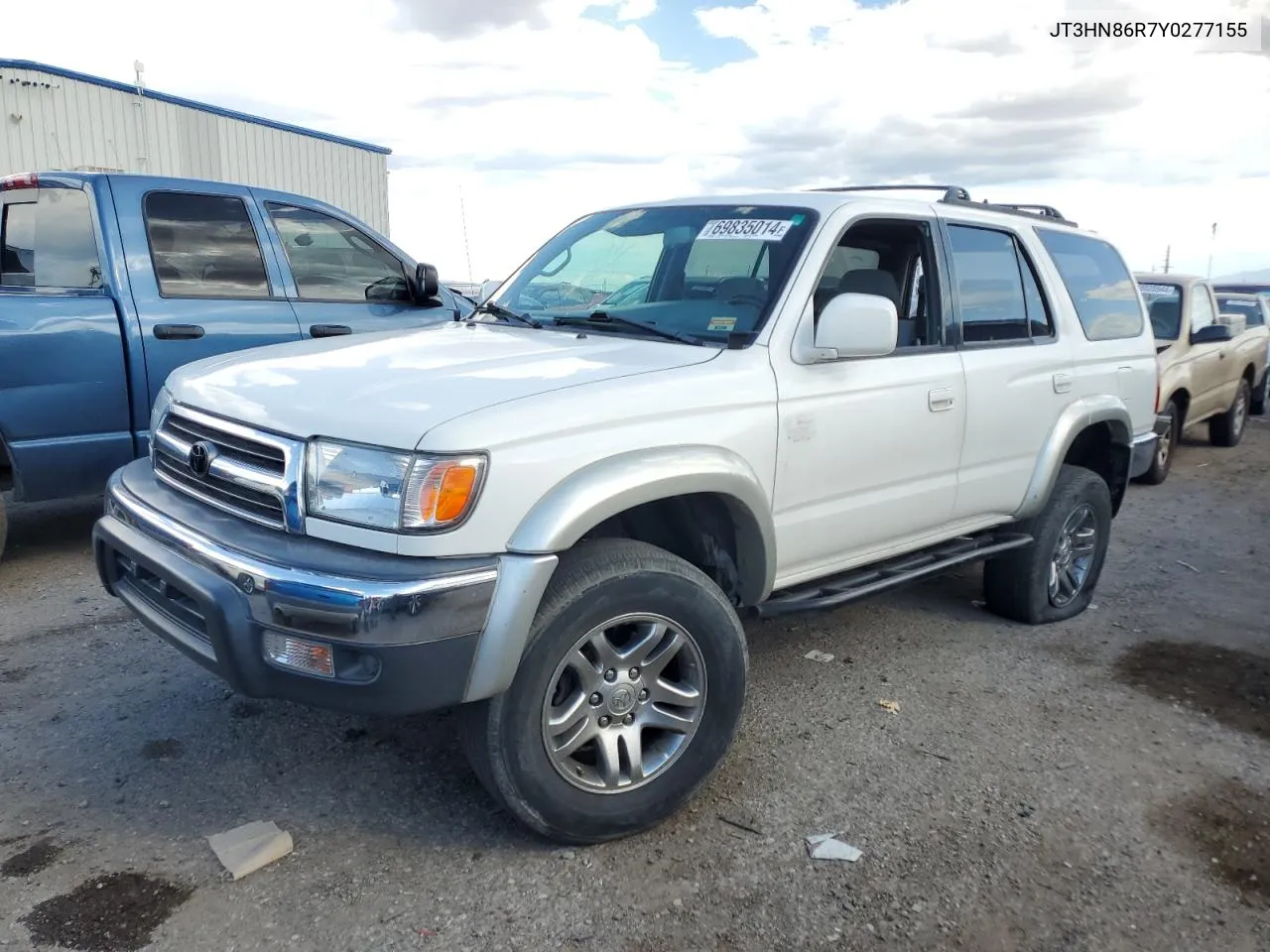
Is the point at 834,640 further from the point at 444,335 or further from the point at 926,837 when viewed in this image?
the point at 444,335

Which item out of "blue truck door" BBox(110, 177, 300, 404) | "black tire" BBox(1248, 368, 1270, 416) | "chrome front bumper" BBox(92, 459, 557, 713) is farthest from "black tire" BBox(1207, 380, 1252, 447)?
"chrome front bumper" BBox(92, 459, 557, 713)

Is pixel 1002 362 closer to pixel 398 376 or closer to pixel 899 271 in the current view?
pixel 899 271

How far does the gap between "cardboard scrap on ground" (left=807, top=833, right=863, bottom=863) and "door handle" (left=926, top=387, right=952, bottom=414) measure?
5.38ft

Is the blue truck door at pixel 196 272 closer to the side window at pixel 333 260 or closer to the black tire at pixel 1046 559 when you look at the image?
the side window at pixel 333 260

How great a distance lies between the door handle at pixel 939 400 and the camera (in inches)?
149

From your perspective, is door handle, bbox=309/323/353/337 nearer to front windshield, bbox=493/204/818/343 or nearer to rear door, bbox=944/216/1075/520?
front windshield, bbox=493/204/818/343

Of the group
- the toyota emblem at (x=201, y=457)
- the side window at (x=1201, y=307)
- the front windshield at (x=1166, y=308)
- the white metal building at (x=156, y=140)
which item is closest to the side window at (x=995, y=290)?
the toyota emblem at (x=201, y=457)

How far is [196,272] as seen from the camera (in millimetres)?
5539

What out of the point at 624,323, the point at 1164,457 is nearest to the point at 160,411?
the point at 624,323

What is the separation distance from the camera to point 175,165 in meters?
15.7

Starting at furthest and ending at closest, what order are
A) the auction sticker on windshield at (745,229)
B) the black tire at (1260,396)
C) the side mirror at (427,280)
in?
the black tire at (1260,396)
the side mirror at (427,280)
the auction sticker on windshield at (745,229)

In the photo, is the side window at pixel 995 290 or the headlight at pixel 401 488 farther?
the side window at pixel 995 290

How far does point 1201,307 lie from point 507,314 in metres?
7.64

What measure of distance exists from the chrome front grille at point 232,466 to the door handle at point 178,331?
2.29m
